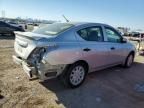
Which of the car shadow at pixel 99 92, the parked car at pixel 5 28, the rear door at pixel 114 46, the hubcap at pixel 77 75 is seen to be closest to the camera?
the car shadow at pixel 99 92

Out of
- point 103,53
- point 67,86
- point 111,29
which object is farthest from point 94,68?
point 111,29

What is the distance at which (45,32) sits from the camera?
5453mm

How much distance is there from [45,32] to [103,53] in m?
1.82

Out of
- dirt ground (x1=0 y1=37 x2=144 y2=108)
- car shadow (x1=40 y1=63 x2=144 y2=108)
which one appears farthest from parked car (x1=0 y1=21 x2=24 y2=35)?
car shadow (x1=40 y1=63 x2=144 y2=108)

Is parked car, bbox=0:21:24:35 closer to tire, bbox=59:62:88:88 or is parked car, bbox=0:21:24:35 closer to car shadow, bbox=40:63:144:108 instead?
car shadow, bbox=40:63:144:108

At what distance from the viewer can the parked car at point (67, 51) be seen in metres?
4.53

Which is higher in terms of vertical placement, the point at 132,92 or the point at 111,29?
the point at 111,29

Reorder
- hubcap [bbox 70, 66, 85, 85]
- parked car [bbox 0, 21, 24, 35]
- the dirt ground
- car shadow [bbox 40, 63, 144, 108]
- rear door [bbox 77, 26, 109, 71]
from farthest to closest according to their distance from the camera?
parked car [bbox 0, 21, 24, 35] < rear door [bbox 77, 26, 109, 71] < hubcap [bbox 70, 66, 85, 85] < car shadow [bbox 40, 63, 144, 108] < the dirt ground

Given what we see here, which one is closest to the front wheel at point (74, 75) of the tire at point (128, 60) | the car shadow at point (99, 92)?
the car shadow at point (99, 92)

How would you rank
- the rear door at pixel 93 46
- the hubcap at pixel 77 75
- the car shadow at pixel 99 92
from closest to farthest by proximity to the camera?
the car shadow at pixel 99 92
the hubcap at pixel 77 75
the rear door at pixel 93 46

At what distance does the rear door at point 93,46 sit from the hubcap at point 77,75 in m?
0.31

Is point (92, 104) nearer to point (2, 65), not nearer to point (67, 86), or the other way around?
point (67, 86)

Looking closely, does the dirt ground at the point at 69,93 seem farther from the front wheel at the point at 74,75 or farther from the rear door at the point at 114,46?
the rear door at the point at 114,46

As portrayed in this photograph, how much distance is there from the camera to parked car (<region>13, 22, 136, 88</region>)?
4531 millimetres
